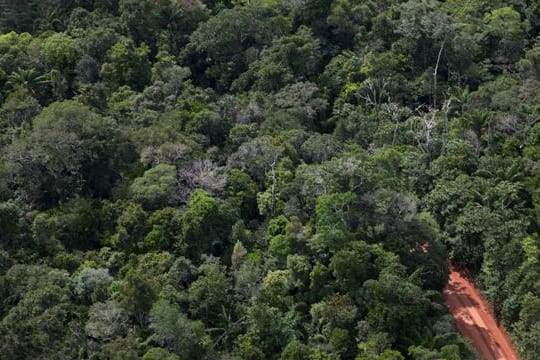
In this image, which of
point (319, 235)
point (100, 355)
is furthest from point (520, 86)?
point (100, 355)

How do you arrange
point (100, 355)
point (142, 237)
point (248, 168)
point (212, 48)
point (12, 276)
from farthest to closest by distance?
point (212, 48)
point (248, 168)
point (142, 237)
point (12, 276)
point (100, 355)

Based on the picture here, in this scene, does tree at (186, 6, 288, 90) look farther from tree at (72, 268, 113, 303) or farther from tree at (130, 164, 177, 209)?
tree at (72, 268, 113, 303)

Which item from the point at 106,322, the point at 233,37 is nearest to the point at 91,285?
the point at 106,322

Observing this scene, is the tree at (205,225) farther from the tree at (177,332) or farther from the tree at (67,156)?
the tree at (67,156)

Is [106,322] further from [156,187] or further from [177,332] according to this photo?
[156,187]

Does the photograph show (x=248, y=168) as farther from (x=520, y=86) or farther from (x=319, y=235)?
(x=520, y=86)

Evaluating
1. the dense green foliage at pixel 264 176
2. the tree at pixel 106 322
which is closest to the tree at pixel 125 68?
the dense green foliage at pixel 264 176
